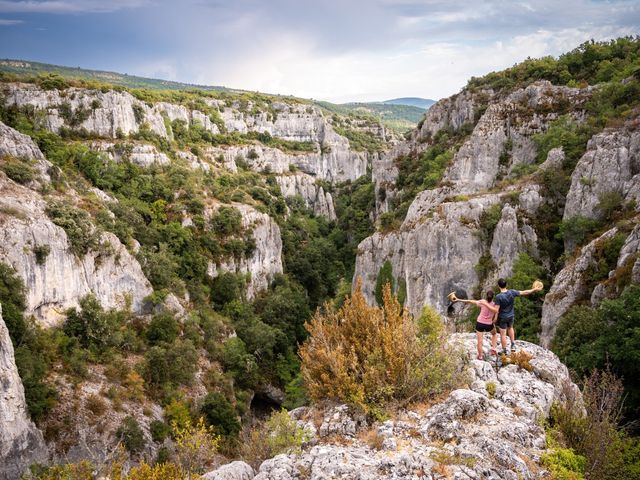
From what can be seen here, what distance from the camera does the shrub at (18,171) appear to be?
32.4 metres

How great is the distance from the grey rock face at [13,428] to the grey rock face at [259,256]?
91.8 ft

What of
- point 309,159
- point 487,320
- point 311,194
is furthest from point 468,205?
point 309,159

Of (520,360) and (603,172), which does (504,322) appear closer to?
(520,360)

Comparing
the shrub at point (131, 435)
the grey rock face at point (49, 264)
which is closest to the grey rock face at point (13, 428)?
the shrub at point (131, 435)

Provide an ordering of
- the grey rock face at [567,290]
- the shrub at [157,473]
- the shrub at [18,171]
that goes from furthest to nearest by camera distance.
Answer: the shrub at [18,171] → the grey rock face at [567,290] → the shrub at [157,473]

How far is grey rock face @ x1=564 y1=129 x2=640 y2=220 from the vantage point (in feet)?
90.7

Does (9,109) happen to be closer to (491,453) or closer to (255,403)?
(255,403)

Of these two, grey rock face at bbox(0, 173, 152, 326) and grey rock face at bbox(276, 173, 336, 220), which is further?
Result: grey rock face at bbox(276, 173, 336, 220)

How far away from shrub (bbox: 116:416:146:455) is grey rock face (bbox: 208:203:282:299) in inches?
989

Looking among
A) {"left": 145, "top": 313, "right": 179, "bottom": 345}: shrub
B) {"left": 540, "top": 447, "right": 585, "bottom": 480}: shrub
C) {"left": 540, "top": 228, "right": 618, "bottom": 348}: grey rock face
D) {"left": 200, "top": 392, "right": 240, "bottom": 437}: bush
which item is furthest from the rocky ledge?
{"left": 145, "top": 313, "right": 179, "bottom": 345}: shrub

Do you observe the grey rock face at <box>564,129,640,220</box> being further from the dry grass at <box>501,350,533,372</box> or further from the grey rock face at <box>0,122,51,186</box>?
the grey rock face at <box>0,122,51,186</box>

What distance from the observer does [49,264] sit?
2992cm

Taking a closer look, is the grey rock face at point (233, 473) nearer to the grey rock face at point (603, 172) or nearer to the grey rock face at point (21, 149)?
the grey rock face at point (603, 172)

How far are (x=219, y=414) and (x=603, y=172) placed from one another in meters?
30.9
